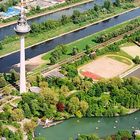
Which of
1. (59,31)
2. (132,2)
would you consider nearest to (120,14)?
(132,2)

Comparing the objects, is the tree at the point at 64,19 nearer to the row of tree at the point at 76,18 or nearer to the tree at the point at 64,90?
the row of tree at the point at 76,18

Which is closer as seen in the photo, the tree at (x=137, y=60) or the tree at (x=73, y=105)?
the tree at (x=73, y=105)

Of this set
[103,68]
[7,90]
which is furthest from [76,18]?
[7,90]

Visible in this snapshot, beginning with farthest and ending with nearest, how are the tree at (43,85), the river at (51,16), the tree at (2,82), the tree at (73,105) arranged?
the river at (51,16), the tree at (2,82), the tree at (43,85), the tree at (73,105)

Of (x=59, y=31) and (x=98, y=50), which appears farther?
(x=59, y=31)

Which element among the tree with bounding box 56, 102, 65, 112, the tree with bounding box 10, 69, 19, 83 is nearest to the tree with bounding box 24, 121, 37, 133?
the tree with bounding box 56, 102, 65, 112

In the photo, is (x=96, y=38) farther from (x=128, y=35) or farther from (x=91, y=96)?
(x=91, y=96)

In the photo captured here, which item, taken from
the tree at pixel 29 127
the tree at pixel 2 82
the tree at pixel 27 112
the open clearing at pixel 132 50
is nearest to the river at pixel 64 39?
the tree at pixel 2 82
